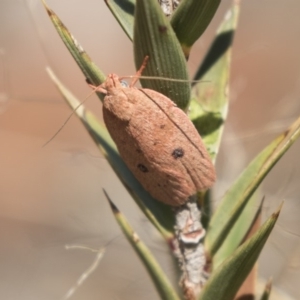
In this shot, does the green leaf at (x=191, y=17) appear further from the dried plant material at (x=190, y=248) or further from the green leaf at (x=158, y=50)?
the dried plant material at (x=190, y=248)

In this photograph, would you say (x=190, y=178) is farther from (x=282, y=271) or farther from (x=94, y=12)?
(x=94, y=12)

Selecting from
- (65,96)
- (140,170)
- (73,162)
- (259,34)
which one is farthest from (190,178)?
(259,34)

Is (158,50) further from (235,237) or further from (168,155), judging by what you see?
(235,237)

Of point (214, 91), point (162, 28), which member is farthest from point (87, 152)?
point (162, 28)

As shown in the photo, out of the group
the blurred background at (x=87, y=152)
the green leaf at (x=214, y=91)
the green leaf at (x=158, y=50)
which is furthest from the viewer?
the blurred background at (x=87, y=152)

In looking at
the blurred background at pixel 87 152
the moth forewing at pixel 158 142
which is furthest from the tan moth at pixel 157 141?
the blurred background at pixel 87 152
